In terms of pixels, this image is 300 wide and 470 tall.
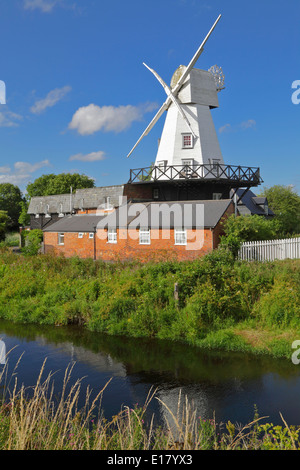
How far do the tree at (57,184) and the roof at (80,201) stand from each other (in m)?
8.87

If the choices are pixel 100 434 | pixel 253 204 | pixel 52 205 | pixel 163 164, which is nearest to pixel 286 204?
pixel 253 204

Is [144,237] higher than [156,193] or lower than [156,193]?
lower

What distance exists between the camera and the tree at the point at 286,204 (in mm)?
43594

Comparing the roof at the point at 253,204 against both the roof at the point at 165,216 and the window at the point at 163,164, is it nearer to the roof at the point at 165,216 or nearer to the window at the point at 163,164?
the window at the point at 163,164

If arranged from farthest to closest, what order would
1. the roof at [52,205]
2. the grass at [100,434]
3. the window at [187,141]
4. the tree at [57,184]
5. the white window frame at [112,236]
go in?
the tree at [57,184], the roof at [52,205], the window at [187,141], the white window frame at [112,236], the grass at [100,434]

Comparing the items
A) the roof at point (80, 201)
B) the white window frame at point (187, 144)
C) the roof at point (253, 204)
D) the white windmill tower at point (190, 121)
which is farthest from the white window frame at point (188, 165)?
the roof at point (80, 201)

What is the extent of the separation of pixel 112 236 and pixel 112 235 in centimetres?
7

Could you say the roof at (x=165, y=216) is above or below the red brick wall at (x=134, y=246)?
above

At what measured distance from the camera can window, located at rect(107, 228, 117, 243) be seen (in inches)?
1112

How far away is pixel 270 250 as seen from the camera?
22.2m

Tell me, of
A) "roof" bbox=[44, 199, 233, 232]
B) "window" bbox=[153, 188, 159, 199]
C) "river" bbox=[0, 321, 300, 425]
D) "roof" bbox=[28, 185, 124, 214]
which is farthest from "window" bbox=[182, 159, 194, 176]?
"river" bbox=[0, 321, 300, 425]

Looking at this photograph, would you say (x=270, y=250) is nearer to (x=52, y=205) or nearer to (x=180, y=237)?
(x=180, y=237)
